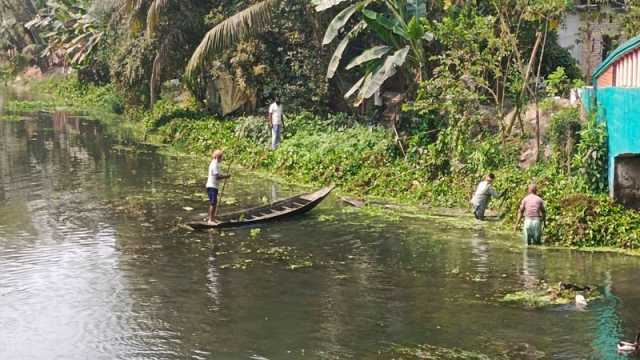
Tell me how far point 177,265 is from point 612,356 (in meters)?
7.55

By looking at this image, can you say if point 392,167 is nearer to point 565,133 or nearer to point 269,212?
point 269,212

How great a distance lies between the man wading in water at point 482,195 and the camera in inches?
699

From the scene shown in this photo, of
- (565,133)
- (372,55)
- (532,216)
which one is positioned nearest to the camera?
(532,216)

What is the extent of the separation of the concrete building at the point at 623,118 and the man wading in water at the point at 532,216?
5.12ft

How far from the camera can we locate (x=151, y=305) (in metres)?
13.2

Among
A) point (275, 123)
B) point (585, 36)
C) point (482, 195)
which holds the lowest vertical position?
point (482, 195)

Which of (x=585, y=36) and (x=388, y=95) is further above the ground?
(x=585, y=36)

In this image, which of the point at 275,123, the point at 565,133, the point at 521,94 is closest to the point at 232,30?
the point at 275,123

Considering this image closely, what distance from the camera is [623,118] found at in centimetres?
1589

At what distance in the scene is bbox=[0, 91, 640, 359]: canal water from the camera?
11.5 meters

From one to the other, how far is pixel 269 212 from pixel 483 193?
4386 millimetres

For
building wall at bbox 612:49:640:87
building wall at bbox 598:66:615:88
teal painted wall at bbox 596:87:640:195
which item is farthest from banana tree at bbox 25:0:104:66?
building wall at bbox 612:49:640:87

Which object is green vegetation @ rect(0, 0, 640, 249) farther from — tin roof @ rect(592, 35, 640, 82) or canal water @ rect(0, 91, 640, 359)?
canal water @ rect(0, 91, 640, 359)

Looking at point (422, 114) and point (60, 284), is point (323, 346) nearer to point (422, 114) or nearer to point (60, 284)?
point (60, 284)
